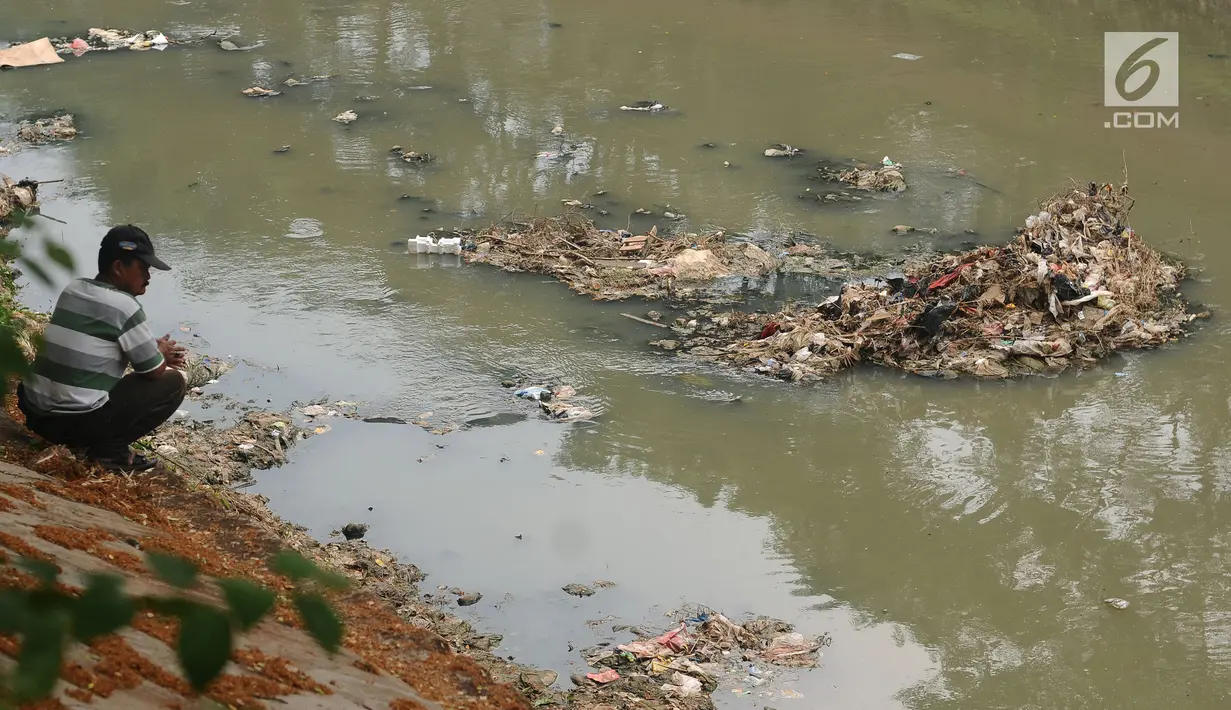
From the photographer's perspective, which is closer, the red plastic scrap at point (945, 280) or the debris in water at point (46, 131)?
the red plastic scrap at point (945, 280)

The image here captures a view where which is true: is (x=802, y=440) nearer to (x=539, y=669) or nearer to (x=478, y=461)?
(x=478, y=461)

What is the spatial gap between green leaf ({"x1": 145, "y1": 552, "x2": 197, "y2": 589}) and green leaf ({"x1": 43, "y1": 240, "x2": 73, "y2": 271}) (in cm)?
56

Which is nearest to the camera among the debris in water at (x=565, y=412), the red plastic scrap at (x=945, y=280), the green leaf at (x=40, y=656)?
the green leaf at (x=40, y=656)

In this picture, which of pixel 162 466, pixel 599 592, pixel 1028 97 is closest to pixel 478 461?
pixel 599 592

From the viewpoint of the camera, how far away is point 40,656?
48.9 inches

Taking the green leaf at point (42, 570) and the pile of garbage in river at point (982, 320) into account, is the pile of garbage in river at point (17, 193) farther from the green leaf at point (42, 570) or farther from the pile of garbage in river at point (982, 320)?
the green leaf at point (42, 570)

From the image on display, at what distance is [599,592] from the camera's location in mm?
5348

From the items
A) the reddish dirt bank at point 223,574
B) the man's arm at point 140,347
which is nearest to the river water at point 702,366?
the reddish dirt bank at point 223,574

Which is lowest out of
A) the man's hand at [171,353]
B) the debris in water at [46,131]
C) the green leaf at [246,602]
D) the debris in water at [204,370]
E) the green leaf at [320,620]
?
the debris in water at [204,370]

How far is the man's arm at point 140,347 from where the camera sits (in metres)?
4.48

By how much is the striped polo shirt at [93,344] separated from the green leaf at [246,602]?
10.9ft

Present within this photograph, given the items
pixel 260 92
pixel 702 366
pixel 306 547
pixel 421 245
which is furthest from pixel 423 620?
pixel 260 92

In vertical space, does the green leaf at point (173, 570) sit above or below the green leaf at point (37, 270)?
below

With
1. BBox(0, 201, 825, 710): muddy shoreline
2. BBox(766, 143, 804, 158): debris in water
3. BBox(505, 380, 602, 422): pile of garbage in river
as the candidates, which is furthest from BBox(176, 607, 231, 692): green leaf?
BBox(766, 143, 804, 158): debris in water
